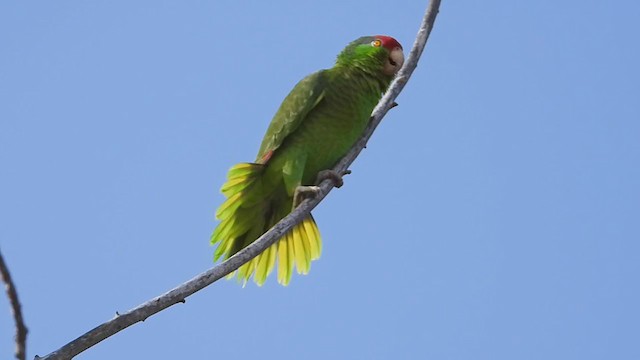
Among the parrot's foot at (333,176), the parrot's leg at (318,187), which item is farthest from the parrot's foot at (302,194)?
the parrot's foot at (333,176)

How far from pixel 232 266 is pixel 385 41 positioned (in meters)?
1.96

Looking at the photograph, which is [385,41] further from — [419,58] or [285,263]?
[285,263]

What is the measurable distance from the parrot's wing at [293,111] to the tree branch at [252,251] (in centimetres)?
32

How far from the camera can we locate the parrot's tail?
485cm

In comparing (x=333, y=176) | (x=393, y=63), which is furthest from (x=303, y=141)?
(x=393, y=63)

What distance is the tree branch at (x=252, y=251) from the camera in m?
3.06

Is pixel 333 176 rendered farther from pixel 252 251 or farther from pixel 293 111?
pixel 252 251

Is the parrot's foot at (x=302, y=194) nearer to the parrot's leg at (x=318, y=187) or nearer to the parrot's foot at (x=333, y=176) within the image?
the parrot's leg at (x=318, y=187)

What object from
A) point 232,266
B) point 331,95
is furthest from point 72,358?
point 331,95

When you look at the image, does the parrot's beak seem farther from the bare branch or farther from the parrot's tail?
the bare branch

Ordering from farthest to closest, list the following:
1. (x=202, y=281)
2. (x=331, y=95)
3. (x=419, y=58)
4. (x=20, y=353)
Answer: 1. (x=331, y=95)
2. (x=419, y=58)
3. (x=202, y=281)
4. (x=20, y=353)

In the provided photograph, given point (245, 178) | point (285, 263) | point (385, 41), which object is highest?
point (385, 41)

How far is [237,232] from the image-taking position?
4.92 meters

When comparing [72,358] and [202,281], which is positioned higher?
[202,281]
